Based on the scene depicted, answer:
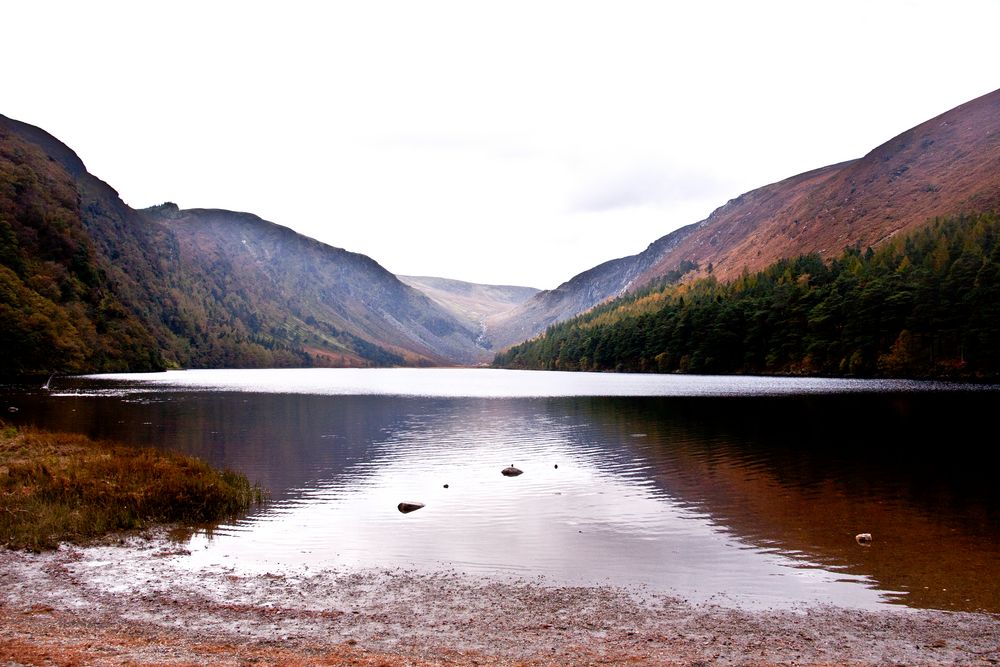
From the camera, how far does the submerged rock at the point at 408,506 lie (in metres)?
28.2

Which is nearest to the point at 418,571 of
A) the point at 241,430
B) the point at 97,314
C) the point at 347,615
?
the point at 347,615

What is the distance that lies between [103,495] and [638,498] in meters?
21.8

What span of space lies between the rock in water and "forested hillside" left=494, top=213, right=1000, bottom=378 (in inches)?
4557

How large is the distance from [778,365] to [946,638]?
535ft

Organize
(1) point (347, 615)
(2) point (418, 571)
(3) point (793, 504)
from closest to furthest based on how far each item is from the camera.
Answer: (1) point (347, 615) → (2) point (418, 571) → (3) point (793, 504)

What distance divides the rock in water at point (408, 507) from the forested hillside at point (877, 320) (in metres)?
116

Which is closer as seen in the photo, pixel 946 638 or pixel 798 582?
pixel 946 638

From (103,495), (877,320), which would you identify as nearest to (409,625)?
(103,495)

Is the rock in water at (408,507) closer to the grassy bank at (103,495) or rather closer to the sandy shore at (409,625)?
the grassy bank at (103,495)

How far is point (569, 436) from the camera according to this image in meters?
55.5

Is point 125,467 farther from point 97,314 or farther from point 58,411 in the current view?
point 97,314

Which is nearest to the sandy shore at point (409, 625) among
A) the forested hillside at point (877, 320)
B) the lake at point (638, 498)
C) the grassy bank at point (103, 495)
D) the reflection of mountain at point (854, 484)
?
the lake at point (638, 498)

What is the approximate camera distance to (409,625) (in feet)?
49.4

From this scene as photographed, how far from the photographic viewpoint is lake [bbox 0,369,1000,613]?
19.8 metres
